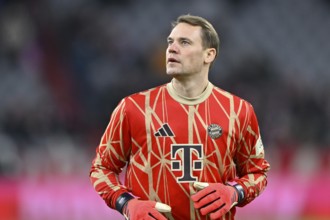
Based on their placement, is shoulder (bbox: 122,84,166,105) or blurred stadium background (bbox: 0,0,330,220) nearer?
shoulder (bbox: 122,84,166,105)

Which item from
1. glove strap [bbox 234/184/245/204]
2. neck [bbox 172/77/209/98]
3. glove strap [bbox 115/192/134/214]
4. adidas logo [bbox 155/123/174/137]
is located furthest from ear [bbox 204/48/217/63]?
glove strap [bbox 115/192/134/214]

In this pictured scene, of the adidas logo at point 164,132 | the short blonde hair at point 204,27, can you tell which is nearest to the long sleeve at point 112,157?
the adidas logo at point 164,132

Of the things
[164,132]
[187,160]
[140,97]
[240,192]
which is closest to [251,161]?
[240,192]

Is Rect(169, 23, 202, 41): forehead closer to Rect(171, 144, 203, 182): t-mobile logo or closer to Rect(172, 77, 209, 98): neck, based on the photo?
Rect(172, 77, 209, 98): neck

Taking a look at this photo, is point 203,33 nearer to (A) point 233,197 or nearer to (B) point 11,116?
(A) point 233,197

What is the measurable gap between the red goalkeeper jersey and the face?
0.14 m

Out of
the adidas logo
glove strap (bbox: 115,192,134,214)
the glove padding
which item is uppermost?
the adidas logo

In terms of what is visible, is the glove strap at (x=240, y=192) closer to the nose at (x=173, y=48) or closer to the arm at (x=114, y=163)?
the arm at (x=114, y=163)

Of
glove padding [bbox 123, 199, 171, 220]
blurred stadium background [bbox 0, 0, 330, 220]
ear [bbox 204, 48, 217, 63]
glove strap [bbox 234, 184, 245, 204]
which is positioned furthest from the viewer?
blurred stadium background [bbox 0, 0, 330, 220]

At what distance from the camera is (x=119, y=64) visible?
1161 cm

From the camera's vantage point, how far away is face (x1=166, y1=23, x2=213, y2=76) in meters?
4.48

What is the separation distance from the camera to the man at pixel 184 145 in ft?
14.5

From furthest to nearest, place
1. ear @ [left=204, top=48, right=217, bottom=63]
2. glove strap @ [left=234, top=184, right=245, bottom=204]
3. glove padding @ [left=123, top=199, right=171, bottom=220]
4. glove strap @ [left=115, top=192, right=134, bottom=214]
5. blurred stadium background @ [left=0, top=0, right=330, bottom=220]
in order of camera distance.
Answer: blurred stadium background @ [left=0, top=0, right=330, bottom=220]
ear @ [left=204, top=48, right=217, bottom=63]
glove strap @ [left=234, top=184, right=245, bottom=204]
glove strap @ [left=115, top=192, right=134, bottom=214]
glove padding @ [left=123, top=199, right=171, bottom=220]

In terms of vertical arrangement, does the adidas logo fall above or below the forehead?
below
